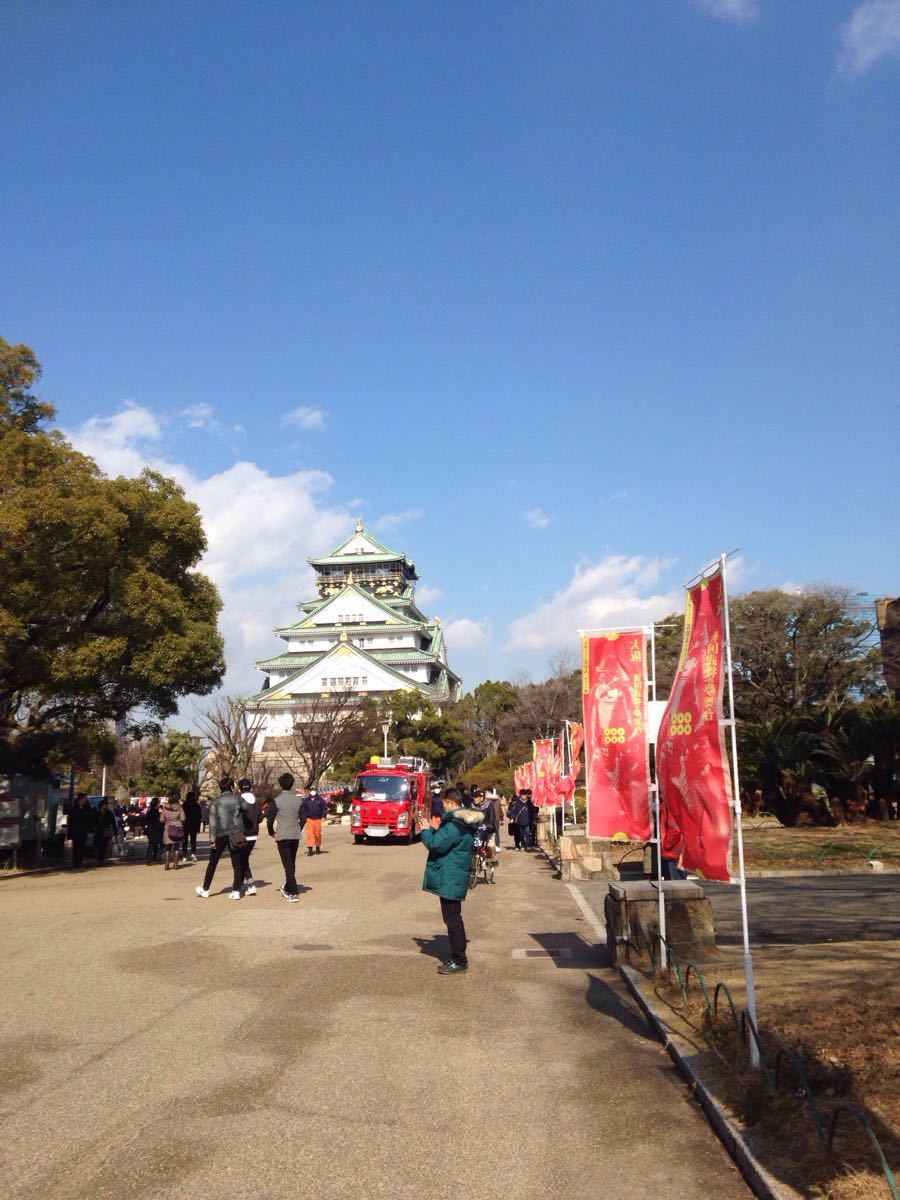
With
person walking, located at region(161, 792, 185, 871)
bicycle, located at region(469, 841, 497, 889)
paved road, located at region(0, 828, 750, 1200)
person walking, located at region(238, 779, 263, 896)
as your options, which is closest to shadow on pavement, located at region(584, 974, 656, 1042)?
paved road, located at region(0, 828, 750, 1200)

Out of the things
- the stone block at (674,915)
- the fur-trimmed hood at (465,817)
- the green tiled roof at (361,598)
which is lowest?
the stone block at (674,915)

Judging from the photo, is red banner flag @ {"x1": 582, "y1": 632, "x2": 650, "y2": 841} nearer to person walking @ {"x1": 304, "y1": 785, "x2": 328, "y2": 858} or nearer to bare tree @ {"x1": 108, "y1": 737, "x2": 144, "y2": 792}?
person walking @ {"x1": 304, "y1": 785, "x2": 328, "y2": 858}

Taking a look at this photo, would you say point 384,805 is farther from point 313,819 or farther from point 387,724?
point 387,724

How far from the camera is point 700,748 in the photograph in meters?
6.45

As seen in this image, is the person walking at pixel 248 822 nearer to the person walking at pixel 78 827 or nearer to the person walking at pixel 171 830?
the person walking at pixel 171 830

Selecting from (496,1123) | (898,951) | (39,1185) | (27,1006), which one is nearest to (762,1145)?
(496,1123)

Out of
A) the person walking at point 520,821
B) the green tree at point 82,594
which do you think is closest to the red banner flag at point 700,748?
the green tree at point 82,594

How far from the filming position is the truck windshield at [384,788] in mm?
29062

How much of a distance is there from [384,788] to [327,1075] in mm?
23651

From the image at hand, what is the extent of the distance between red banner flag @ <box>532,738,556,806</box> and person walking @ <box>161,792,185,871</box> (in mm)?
9831

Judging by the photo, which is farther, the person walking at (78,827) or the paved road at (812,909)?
the person walking at (78,827)

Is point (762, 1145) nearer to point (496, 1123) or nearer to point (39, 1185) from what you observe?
point (496, 1123)

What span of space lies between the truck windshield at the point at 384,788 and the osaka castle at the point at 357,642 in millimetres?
31890

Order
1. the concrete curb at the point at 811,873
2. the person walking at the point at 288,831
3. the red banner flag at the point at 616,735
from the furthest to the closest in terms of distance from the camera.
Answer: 1. the concrete curb at the point at 811,873
2. the person walking at the point at 288,831
3. the red banner flag at the point at 616,735
